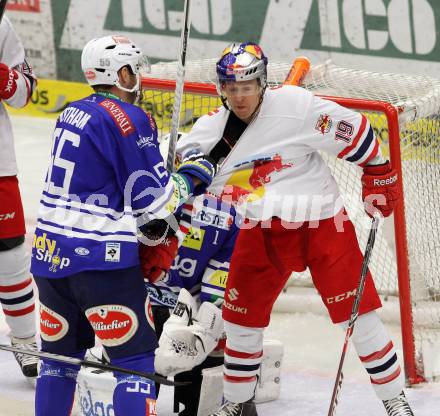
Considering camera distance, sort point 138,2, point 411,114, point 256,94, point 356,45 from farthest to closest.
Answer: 1. point 138,2
2. point 356,45
3. point 411,114
4. point 256,94

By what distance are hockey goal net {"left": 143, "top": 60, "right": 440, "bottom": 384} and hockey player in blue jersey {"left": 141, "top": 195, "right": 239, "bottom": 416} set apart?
2.07 feet

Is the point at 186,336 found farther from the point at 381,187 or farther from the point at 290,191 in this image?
the point at 381,187

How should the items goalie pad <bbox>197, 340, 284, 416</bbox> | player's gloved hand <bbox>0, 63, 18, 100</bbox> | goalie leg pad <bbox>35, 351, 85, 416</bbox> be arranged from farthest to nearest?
player's gloved hand <bbox>0, 63, 18, 100</bbox>, goalie pad <bbox>197, 340, 284, 416</bbox>, goalie leg pad <bbox>35, 351, 85, 416</bbox>

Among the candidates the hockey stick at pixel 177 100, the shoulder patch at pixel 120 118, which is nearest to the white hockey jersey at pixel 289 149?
the hockey stick at pixel 177 100

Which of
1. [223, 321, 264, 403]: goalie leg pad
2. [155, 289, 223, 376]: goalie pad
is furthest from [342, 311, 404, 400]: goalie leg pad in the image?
[155, 289, 223, 376]: goalie pad

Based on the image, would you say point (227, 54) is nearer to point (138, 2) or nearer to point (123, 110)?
point (123, 110)

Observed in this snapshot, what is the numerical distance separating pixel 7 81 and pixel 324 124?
48.2 inches

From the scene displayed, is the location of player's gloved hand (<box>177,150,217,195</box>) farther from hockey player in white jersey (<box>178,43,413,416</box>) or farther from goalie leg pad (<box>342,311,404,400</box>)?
goalie leg pad (<box>342,311,404,400</box>)

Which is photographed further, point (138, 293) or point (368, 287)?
point (368, 287)

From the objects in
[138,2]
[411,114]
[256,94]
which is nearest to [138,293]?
[256,94]

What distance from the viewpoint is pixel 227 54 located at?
3459 mm

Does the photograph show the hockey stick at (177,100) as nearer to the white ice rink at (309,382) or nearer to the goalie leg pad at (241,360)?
the goalie leg pad at (241,360)

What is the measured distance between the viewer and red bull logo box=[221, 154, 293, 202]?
3.53m

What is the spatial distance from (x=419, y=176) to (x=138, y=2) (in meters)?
3.83
